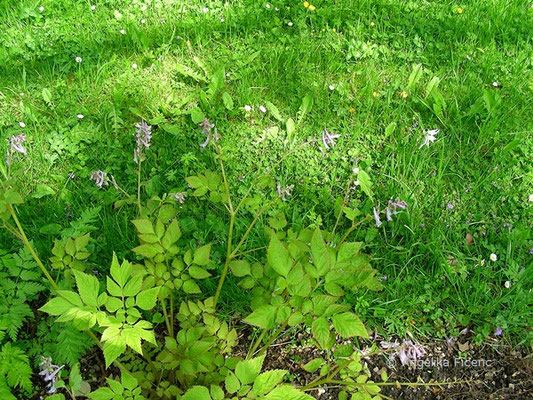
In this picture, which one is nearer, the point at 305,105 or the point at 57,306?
the point at 57,306

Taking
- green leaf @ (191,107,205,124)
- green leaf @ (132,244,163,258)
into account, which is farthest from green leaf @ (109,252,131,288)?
green leaf @ (191,107,205,124)

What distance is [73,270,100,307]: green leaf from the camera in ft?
4.81

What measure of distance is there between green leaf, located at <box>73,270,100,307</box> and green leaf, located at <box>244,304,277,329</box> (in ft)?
1.43

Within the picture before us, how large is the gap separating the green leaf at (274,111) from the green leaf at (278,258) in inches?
72.9

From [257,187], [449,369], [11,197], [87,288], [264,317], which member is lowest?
[449,369]

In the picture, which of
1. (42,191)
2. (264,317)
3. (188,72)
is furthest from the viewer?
(188,72)

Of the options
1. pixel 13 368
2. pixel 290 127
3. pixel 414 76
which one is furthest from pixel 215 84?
pixel 13 368

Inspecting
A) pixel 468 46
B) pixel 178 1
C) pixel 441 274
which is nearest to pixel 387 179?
pixel 441 274

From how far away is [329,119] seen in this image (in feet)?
10.8

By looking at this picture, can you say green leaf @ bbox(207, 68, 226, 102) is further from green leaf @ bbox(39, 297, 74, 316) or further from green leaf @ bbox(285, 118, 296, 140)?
green leaf @ bbox(39, 297, 74, 316)

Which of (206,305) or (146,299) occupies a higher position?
(146,299)

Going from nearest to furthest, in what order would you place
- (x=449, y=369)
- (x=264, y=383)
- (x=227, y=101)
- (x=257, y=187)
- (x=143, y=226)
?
(x=264, y=383) < (x=143, y=226) < (x=449, y=369) < (x=257, y=187) < (x=227, y=101)

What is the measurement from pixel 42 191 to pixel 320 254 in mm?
1860

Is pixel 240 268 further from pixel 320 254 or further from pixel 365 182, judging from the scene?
pixel 365 182
